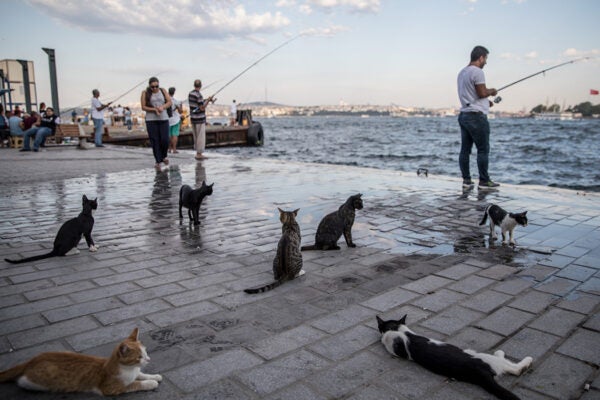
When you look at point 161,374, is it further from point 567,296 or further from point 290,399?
point 567,296

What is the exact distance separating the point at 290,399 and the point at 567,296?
2572 mm

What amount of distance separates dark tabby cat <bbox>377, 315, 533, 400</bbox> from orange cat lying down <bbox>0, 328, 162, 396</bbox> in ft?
4.71

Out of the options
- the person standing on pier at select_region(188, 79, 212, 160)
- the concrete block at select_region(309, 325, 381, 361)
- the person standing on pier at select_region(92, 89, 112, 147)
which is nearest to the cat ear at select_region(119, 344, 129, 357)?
the concrete block at select_region(309, 325, 381, 361)

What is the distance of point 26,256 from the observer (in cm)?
464

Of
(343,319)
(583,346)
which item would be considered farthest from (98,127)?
(583,346)

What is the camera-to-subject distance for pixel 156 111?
10617 millimetres

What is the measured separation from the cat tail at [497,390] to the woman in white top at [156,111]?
9.85 m

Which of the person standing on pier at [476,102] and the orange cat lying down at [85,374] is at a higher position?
the person standing on pier at [476,102]

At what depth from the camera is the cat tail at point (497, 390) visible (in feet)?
7.24

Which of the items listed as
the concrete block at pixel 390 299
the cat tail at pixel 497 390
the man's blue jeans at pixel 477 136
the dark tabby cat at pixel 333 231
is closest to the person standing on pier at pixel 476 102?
the man's blue jeans at pixel 477 136

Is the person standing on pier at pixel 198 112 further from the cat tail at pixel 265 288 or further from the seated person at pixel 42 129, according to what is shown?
the cat tail at pixel 265 288

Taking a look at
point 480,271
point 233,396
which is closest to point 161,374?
point 233,396

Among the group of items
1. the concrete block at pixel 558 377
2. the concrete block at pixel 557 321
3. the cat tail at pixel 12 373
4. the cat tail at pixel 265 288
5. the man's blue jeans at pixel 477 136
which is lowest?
the concrete block at pixel 558 377

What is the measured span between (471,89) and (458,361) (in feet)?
23.5
